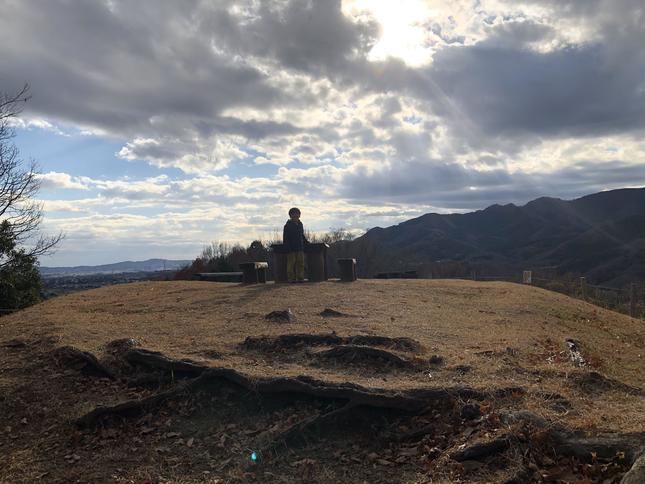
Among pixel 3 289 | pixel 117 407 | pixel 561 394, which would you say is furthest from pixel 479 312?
pixel 3 289

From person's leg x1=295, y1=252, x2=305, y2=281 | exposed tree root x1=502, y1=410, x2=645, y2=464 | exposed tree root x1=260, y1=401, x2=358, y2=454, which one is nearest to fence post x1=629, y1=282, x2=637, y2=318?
person's leg x1=295, y1=252, x2=305, y2=281

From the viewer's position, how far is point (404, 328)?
8930 millimetres

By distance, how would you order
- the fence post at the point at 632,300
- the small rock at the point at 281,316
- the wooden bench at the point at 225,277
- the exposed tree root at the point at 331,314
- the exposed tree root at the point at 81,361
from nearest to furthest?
the exposed tree root at the point at 81,361, the small rock at the point at 281,316, the exposed tree root at the point at 331,314, the fence post at the point at 632,300, the wooden bench at the point at 225,277

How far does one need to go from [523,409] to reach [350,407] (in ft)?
5.62

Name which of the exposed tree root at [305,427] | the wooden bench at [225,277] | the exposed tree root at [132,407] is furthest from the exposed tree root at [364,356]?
the wooden bench at [225,277]

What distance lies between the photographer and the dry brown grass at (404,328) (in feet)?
20.4

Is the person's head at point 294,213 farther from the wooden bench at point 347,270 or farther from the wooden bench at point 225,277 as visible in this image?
the wooden bench at point 225,277

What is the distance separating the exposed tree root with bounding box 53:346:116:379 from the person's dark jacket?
322 inches

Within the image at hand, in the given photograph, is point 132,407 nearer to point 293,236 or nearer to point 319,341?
point 319,341

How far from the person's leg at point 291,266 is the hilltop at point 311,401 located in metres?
5.67

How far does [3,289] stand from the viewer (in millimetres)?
19797

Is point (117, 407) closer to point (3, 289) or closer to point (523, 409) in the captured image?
point (523, 409)

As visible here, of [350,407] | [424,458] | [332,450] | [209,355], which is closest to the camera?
[424,458]

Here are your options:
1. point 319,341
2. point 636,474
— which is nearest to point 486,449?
point 636,474
